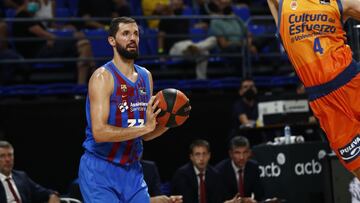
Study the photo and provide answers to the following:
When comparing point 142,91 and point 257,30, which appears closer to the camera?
point 142,91

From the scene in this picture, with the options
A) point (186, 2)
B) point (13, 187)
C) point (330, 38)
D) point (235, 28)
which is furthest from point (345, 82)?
point (186, 2)

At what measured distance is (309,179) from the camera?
1090 centimetres

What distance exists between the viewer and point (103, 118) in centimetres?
675

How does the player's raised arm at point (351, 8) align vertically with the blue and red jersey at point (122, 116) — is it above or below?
above

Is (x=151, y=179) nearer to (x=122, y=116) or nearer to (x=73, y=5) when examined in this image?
(x=122, y=116)

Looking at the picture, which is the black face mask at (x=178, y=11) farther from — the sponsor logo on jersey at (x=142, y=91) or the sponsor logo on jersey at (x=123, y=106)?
the sponsor logo on jersey at (x=123, y=106)

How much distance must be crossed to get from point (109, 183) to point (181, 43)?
24.8 feet

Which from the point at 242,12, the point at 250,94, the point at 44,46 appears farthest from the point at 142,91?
the point at 242,12

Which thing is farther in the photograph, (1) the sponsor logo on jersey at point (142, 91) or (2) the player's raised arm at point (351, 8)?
(1) the sponsor logo on jersey at point (142, 91)

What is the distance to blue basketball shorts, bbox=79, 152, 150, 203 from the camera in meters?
6.86

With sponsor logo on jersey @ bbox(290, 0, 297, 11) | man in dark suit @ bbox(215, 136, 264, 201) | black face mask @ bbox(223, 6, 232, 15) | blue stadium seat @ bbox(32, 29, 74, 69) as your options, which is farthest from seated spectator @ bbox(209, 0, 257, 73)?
sponsor logo on jersey @ bbox(290, 0, 297, 11)

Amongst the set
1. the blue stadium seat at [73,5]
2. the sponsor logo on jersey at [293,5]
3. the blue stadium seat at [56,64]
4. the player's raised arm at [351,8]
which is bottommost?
the player's raised arm at [351,8]

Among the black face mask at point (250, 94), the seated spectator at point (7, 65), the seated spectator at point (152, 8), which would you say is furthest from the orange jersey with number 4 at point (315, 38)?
the seated spectator at point (152, 8)

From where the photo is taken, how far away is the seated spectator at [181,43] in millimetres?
14172
